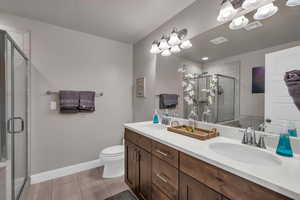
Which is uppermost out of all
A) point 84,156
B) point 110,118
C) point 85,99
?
point 85,99

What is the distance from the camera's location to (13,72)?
4.59 ft

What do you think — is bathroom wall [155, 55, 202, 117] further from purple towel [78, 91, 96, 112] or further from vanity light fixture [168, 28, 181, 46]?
purple towel [78, 91, 96, 112]

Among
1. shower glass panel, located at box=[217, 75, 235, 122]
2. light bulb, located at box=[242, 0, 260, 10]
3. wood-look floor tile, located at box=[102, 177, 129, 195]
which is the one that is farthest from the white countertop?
wood-look floor tile, located at box=[102, 177, 129, 195]

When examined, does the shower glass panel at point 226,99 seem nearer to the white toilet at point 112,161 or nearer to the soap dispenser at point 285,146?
the soap dispenser at point 285,146

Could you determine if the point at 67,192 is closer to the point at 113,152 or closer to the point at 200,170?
the point at 113,152

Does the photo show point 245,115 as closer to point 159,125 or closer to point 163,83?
point 159,125

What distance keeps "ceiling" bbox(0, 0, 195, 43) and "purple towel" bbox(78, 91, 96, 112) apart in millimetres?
1064

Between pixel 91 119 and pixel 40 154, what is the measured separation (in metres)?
0.84

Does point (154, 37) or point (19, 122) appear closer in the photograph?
point (19, 122)

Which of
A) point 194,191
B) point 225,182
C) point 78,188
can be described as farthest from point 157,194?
point 78,188

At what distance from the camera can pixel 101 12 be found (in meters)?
1.77

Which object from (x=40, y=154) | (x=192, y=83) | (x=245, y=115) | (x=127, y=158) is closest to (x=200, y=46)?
(x=192, y=83)

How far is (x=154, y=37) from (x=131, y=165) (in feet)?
6.47

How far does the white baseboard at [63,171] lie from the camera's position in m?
1.95
